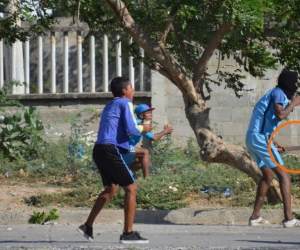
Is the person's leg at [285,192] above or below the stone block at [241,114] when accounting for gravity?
below

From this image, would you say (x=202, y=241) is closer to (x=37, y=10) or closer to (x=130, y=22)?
(x=130, y=22)

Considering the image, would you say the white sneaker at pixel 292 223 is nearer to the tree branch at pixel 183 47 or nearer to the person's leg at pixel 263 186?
the person's leg at pixel 263 186

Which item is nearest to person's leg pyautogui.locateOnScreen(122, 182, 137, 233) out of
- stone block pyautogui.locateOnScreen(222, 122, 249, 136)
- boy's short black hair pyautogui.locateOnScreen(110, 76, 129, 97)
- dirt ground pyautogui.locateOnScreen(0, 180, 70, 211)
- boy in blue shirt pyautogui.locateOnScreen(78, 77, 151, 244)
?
boy in blue shirt pyautogui.locateOnScreen(78, 77, 151, 244)

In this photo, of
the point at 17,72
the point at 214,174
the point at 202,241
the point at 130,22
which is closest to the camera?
the point at 202,241

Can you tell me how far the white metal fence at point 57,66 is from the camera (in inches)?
554

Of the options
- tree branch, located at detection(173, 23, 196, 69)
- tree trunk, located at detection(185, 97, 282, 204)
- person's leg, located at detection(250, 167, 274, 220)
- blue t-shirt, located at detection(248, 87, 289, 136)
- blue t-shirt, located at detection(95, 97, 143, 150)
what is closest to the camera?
blue t-shirt, located at detection(95, 97, 143, 150)

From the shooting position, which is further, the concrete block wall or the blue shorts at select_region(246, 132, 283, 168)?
the concrete block wall

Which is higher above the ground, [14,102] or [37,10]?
[37,10]

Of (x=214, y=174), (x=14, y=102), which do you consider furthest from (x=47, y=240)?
(x=14, y=102)

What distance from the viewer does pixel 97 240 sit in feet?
25.5

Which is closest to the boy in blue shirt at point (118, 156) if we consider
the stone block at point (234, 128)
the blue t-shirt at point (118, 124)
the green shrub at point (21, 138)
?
the blue t-shirt at point (118, 124)

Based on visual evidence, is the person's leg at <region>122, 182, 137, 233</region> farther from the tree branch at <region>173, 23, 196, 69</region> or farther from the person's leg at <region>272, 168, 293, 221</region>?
the tree branch at <region>173, 23, 196, 69</region>

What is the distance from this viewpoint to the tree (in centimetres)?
877

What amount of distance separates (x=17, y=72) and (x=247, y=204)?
6357 mm
